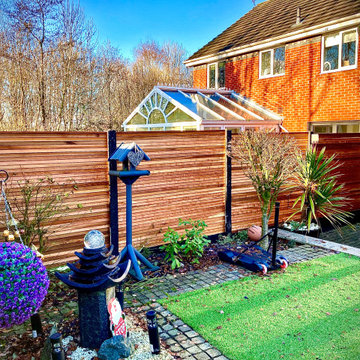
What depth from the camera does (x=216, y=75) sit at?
57.4 feet

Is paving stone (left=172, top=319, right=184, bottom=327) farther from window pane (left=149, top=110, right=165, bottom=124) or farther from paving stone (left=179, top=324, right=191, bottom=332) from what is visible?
window pane (left=149, top=110, right=165, bottom=124)

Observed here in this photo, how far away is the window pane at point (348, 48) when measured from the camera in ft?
38.8

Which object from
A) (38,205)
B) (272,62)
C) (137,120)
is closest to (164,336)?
(38,205)

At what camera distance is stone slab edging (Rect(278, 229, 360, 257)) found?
22.4ft

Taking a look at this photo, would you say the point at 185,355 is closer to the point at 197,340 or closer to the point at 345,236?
the point at 197,340

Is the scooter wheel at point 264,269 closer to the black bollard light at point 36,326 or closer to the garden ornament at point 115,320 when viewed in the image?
the garden ornament at point 115,320

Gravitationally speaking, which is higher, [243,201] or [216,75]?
[216,75]

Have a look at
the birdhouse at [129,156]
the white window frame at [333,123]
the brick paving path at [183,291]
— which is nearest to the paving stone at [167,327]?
the brick paving path at [183,291]

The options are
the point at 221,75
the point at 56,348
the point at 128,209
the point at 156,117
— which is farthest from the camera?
the point at 221,75

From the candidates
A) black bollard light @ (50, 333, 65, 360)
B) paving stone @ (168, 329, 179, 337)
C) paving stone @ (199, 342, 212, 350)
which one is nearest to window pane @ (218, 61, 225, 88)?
paving stone @ (168, 329, 179, 337)

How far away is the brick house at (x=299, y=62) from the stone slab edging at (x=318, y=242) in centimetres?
620

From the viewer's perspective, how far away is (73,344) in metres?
3.87

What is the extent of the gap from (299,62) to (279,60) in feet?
3.53

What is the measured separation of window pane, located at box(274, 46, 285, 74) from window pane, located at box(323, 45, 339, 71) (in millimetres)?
1898
